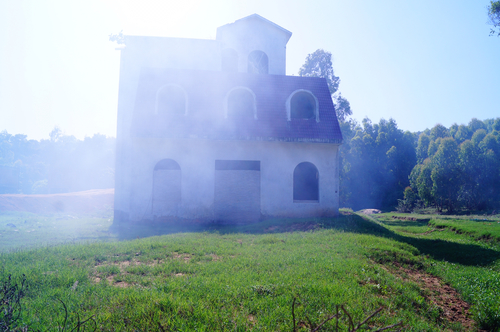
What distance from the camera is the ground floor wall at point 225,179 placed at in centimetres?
1326

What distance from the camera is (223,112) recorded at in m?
13.9

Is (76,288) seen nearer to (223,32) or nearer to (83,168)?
(223,32)

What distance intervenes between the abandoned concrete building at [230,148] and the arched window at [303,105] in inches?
1.9

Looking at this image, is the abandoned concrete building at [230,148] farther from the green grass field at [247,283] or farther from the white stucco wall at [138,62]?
the green grass field at [247,283]

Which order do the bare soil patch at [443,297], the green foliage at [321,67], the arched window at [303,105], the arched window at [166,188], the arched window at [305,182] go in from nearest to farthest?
the bare soil patch at [443,297] < the arched window at [166,188] < the arched window at [305,182] < the arched window at [303,105] < the green foliage at [321,67]

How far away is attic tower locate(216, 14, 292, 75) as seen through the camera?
1952 centimetres

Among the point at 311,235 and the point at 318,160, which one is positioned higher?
the point at 318,160

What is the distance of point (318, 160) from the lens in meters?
14.2

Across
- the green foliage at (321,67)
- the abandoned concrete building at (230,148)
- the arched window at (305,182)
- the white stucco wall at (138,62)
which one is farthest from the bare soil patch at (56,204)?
the green foliage at (321,67)

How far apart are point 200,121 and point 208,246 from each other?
279 inches

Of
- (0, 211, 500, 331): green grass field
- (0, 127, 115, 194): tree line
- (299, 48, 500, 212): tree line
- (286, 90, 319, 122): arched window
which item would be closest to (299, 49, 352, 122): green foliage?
(299, 48, 500, 212): tree line

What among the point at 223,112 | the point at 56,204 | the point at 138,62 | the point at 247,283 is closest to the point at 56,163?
the point at 56,204

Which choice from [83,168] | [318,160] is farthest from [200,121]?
[83,168]

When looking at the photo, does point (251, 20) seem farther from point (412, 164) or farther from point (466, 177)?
point (412, 164)
